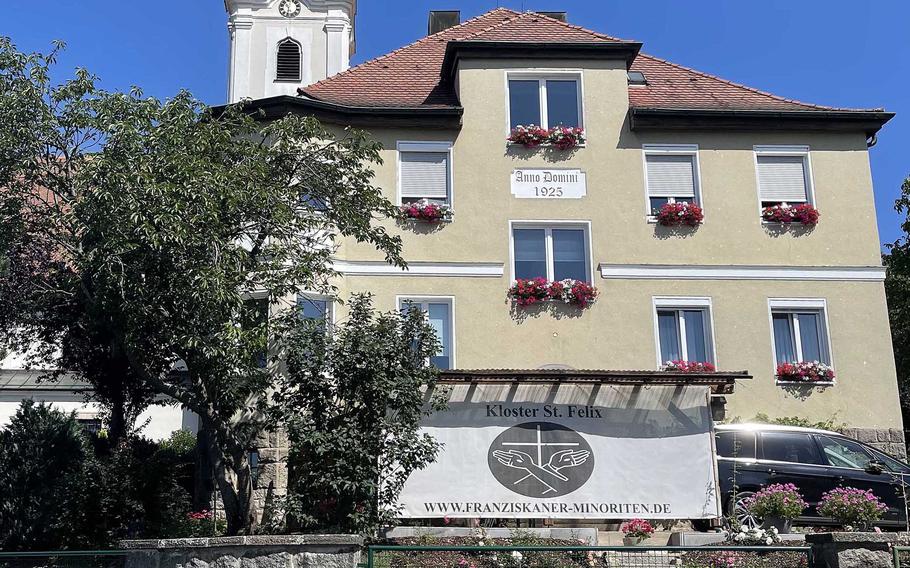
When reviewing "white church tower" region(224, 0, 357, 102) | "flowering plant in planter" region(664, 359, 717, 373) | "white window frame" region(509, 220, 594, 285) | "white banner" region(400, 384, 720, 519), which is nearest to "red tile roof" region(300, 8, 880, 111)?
"white window frame" region(509, 220, 594, 285)

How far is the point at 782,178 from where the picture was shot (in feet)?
74.2

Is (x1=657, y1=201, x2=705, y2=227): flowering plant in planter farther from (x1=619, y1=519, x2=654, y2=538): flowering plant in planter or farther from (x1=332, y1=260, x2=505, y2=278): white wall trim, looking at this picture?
(x1=619, y1=519, x2=654, y2=538): flowering plant in planter

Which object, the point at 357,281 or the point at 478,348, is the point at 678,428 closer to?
the point at 478,348

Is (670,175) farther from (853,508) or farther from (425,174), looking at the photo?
(853,508)

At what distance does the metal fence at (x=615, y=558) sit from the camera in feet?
35.6

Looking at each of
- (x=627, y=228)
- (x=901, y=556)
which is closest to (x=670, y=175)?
(x=627, y=228)

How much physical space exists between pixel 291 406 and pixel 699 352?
34.7 feet

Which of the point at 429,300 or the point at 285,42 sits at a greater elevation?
the point at 285,42

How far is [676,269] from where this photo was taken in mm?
21766

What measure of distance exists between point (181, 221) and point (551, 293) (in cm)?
981

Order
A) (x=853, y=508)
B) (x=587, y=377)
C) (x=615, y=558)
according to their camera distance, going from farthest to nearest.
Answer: (x=587, y=377) < (x=853, y=508) < (x=615, y=558)

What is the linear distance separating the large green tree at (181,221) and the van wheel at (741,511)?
7124 mm

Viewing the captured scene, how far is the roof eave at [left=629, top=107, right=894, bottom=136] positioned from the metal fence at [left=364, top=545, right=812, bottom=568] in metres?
13.0

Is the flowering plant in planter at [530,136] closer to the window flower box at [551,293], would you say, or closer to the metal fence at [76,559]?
the window flower box at [551,293]
